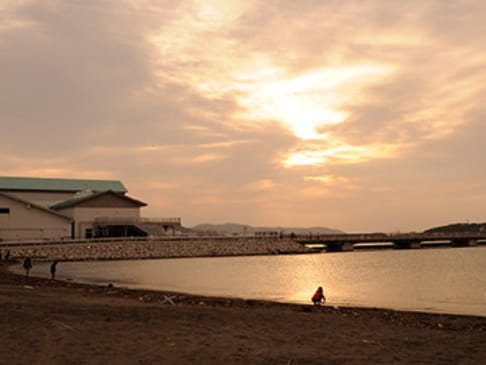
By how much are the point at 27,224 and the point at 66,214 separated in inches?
414

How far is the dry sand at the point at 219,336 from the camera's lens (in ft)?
42.3

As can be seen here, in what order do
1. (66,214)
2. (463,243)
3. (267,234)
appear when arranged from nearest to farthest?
(66,214), (267,234), (463,243)

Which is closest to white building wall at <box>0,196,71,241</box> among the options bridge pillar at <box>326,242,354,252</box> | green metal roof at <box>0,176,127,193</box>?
green metal roof at <box>0,176,127,193</box>

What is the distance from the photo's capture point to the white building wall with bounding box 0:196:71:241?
8050 centimetres

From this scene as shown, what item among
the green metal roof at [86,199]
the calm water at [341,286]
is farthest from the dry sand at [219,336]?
the green metal roof at [86,199]

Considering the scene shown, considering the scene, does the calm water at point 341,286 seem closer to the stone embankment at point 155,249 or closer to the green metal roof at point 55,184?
the stone embankment at point 155,249

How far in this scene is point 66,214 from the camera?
92.4 metres

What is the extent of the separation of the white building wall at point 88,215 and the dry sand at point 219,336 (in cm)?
6978

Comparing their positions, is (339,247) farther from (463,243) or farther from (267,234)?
(463,243)

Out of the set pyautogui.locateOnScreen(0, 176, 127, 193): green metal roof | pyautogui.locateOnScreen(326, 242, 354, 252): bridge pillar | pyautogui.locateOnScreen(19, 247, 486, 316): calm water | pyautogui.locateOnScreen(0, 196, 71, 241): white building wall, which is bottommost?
pyautogui.locateOnScreen(19, 247, 486, 316): calm water

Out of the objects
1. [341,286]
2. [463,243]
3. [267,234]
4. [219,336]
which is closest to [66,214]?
[267,234]

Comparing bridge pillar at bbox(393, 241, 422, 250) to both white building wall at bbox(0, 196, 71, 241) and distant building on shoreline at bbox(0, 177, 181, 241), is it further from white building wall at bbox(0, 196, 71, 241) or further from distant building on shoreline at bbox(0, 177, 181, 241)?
white building wall at bbox(0, 196, 71, 241)

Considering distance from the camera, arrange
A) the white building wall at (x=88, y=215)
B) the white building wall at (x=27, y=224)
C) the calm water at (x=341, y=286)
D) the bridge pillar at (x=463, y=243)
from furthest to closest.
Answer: the bridge pillar at (x=463, y=243) < the white building wall at (x=88, y=215) < the white building wall at (x=27, y=224) < the calm water at (x=341, y=286)

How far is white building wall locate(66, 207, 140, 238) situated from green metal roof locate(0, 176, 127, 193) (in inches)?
623
